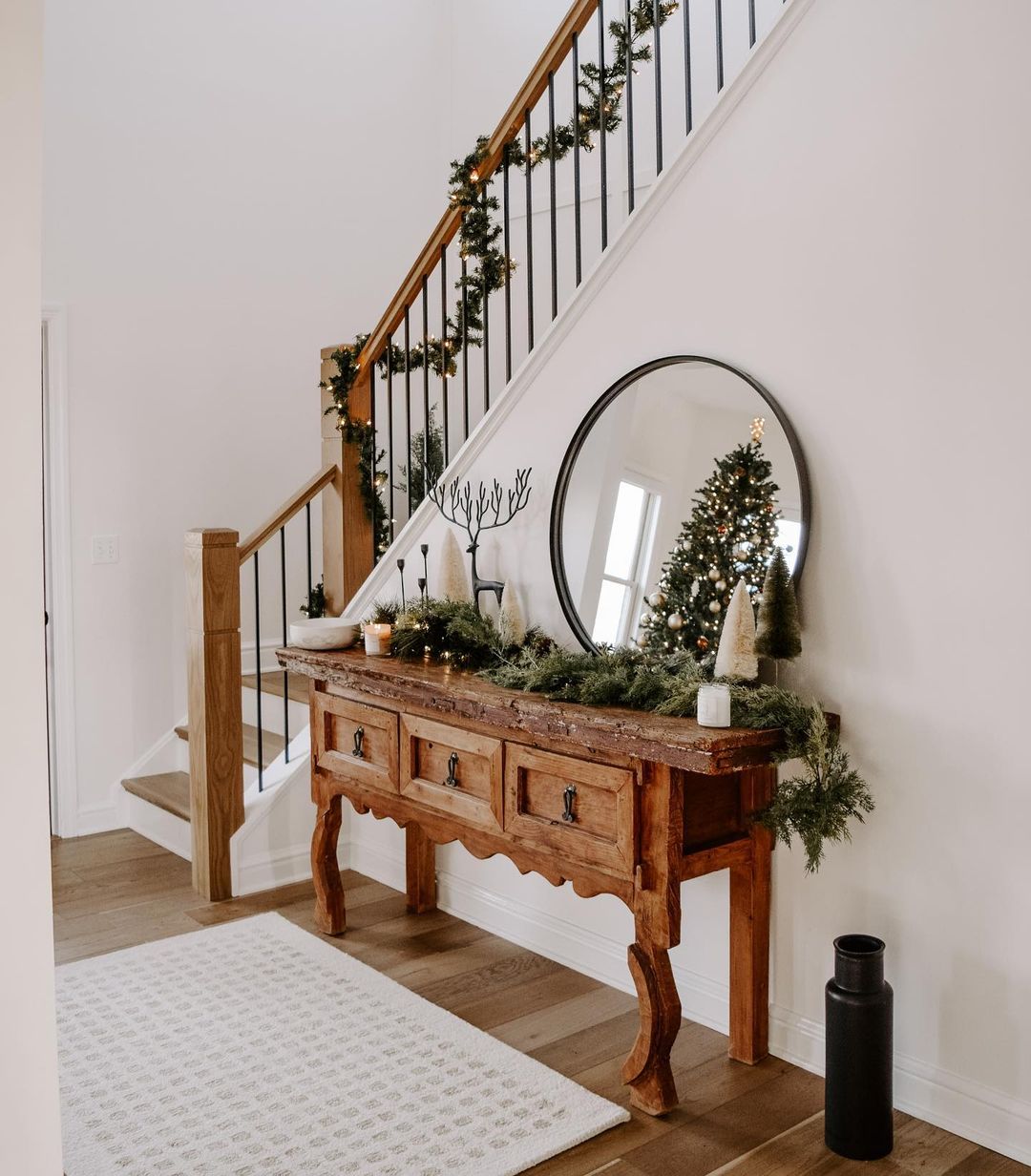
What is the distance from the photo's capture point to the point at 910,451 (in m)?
2.34

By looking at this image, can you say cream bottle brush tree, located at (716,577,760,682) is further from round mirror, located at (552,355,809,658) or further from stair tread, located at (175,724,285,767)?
stair tread, located at (175,724,285,767)

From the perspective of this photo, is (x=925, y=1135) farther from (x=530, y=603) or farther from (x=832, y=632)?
(x=530, y=603)

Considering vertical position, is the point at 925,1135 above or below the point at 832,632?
below

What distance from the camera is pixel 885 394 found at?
2.38 meters

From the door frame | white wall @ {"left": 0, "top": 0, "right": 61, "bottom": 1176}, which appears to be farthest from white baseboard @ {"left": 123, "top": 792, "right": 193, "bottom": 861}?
white wall @ {"left": 0, "top": 0, "right": 61, "bottom": 1176}

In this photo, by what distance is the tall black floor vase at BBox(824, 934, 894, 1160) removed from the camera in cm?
223

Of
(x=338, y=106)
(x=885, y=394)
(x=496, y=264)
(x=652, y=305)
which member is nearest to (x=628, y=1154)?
(x=885, y=394)

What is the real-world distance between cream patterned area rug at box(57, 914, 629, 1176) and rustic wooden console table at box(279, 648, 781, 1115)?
343mm

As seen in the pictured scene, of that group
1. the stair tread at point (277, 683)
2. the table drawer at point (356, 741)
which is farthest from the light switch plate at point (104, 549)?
the table drawer at point (356, 741)

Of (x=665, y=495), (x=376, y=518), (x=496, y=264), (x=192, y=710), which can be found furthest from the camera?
(x=376, y=518)

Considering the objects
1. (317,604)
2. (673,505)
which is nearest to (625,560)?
(673,505)

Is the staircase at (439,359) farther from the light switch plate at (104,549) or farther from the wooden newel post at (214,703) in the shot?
the light switch plate at (104,549)

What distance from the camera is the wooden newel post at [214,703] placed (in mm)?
3768

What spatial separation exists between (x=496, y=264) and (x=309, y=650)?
1394 mm
